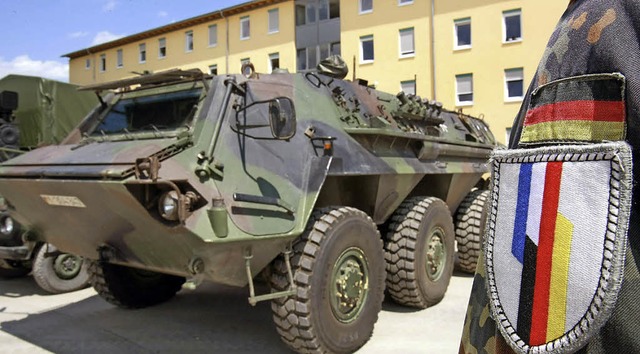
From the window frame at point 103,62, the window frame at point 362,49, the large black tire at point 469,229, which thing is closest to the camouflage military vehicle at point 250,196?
the large black tire at point 469,229

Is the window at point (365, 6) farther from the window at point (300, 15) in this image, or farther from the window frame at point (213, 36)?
the window frame at point (213, 36)

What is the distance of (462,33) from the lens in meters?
20.3

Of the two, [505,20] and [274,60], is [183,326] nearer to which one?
[505,20]

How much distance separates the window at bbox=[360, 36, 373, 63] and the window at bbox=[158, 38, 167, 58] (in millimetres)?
12103

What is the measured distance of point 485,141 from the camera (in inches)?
319

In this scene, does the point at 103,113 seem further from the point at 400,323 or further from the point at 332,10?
the point at 332,10

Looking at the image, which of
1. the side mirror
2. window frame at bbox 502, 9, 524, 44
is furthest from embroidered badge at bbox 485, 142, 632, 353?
window frame at bbox 502, 9, 524, 44

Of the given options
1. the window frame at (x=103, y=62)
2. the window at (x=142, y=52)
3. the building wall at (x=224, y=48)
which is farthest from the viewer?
the window frame at (x=103, y=62)

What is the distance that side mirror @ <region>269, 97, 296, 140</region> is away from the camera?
139 inches

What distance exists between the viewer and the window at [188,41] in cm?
2847

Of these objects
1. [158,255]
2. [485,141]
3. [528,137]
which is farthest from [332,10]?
[528,137]

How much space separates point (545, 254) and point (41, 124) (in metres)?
8.92

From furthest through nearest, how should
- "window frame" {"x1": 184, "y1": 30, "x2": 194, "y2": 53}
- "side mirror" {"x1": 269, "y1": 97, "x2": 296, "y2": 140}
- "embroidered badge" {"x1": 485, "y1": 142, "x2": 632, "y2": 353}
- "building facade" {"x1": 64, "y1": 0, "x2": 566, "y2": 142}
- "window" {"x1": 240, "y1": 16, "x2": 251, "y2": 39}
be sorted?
"window frame" {"x1": 184, "y1": 30, "x2": 194, "y2": 53} < "window" {"x1": 240, "y1": 16, "x2": 251, "y2": 39} < "building facade" {"x1": 64, "y1": 0, "x2": 566, "y2": 142} < "side mirror" {"x1": 269, "y1": 97, "x2": 296, "y2": 140} < "embroidered badge" {"x1": 485, "y1": 142, "x2": 632, "y2": 353}

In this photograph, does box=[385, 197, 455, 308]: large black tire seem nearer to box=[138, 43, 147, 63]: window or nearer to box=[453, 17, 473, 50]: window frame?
box=[453, 17, 473, 50]: window frame
